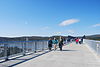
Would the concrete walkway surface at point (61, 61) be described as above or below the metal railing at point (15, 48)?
below

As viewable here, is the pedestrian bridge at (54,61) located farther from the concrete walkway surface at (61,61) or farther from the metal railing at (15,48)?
the metal railing at (15,48)

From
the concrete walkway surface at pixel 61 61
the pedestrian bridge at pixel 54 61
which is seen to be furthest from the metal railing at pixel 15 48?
the concrete walkway surface at pixel 61 61

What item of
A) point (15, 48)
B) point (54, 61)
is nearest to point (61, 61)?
point (54, 61)

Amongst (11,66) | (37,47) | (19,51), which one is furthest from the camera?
(37,47)

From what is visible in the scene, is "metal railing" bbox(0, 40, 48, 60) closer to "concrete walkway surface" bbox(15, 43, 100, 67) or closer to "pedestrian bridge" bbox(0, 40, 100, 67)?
"pedestrian bridge" bbox(0, 40, 100, 67)

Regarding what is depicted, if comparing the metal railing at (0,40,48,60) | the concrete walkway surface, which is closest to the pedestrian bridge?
the concrete walkway surface

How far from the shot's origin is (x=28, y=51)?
1845 cm

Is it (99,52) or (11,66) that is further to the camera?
(99,52)

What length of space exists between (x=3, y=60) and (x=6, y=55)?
0.58m

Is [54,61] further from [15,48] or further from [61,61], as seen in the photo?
[15,48]

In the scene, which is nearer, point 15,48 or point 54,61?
point 54,61

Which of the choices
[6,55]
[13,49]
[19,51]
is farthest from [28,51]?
[6,55]

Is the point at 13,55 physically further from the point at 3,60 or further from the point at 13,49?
the point at 3,60

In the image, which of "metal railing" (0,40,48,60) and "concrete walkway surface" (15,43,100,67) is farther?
"metal railing" (0,40,48,60)
